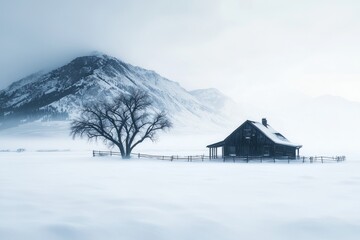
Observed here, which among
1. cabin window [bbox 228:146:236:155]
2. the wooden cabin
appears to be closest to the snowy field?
the wooden cabin

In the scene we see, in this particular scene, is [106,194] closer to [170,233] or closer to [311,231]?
[170,233]

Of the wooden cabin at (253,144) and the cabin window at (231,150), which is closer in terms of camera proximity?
the wooden cabin at (253,144)

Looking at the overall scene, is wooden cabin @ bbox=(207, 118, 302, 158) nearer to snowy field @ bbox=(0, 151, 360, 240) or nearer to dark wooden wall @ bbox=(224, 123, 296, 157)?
dark wooden wall @ bbox=(224, 123, 296, 157)

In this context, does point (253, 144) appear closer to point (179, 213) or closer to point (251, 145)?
point (251, 145)

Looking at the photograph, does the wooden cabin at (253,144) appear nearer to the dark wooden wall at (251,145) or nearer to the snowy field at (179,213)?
the dark wooden wall at (251,145)

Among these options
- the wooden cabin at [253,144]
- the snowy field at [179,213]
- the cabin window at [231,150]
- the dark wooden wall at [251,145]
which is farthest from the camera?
the cabin window at [231,150]

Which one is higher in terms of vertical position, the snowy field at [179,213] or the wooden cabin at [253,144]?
the wooden cabin at [253,144]

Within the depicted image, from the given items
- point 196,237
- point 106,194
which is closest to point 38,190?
point 106,194

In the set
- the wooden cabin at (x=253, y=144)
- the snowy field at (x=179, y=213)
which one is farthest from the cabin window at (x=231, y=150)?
the snowy field at (x=179, y=213)

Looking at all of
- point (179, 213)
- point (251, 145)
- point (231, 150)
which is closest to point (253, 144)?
point (251, 145)

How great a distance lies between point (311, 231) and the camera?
10.0 metres

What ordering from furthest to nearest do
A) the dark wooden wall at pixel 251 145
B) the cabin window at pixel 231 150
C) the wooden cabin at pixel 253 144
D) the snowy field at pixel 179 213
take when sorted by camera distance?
the cabin window at pixel 231 150 → the dark wooden wall at pixel 251 145 → the wooden cabin at pixel 253 144 → the snowy field at pixel 179 213

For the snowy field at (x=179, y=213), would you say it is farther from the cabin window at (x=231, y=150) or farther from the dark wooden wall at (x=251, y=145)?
the cabin window at (x=231, y=150)

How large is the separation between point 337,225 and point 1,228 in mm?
9965
